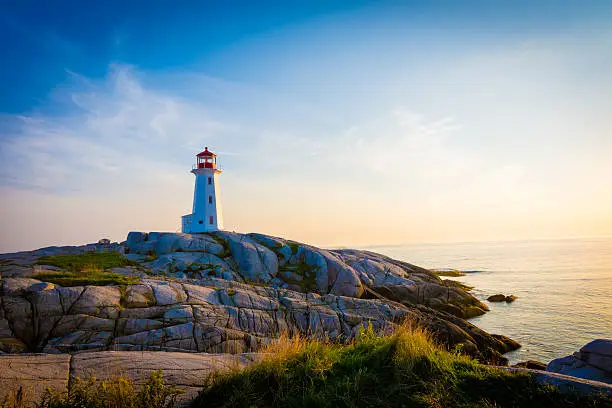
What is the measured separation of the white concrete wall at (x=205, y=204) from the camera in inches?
1694

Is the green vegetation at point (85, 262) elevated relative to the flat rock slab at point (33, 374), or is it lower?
elevated

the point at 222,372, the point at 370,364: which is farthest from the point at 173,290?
the point at 370,364

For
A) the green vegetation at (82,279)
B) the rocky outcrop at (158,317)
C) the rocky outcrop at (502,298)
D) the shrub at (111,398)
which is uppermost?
the green vegetation at (82,279)

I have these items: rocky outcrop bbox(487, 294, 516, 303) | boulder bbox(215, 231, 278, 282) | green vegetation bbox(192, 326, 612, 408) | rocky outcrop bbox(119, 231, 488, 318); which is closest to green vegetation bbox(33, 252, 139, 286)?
rocky outcrop bbox(119, 231, 488, 318)

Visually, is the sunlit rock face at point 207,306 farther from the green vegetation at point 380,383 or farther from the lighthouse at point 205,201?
the lighthouse at point 205,201

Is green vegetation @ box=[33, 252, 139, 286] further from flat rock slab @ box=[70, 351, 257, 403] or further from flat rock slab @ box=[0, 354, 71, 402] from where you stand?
flat rock slab @ box=[70, 351, 257, 403]

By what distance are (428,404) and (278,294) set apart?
1502cm

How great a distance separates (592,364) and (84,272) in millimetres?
23953

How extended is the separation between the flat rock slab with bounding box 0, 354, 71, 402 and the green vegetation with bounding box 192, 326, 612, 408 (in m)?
3.07

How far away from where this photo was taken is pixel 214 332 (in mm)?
14703

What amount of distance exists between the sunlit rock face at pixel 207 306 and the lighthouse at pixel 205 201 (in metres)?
10.5

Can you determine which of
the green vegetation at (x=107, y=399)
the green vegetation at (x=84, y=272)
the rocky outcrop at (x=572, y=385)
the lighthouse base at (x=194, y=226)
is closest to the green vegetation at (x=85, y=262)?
the green vegetation at (x=84, y=272)

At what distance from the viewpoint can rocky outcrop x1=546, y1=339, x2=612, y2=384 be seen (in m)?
13.0

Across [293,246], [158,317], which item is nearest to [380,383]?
[158,317]
